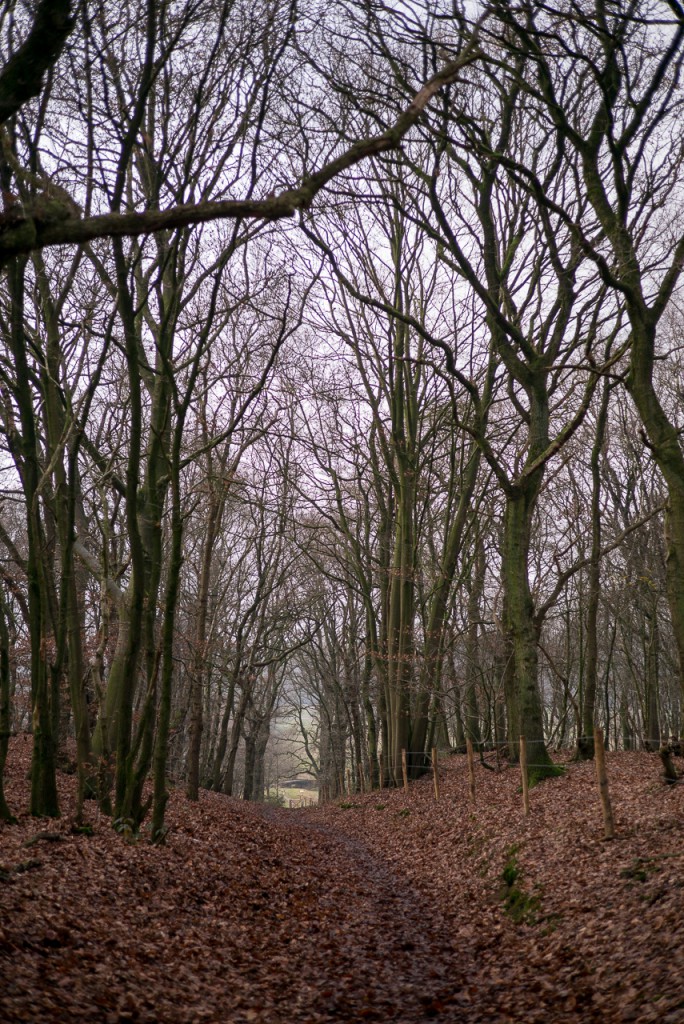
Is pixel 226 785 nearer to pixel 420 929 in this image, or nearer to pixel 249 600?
pixel 249 600

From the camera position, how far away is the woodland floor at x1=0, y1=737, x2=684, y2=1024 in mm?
5258

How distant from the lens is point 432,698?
809 inches

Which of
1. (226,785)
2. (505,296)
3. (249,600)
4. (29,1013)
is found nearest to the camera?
(29,1013)

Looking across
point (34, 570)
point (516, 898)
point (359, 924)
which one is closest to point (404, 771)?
point (516, 898)

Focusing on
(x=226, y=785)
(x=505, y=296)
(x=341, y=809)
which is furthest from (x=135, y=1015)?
(x=226, y=785)

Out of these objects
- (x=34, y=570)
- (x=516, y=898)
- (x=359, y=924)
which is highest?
(x=34, y=570)

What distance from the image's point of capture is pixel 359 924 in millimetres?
8188

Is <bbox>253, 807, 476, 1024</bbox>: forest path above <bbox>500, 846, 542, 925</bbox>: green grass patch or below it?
below

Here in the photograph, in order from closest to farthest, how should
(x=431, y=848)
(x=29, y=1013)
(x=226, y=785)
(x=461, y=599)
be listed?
(x=29, y=1013)
(x=431, y=848)
(x=461, y=599)
(x=226, y=785)

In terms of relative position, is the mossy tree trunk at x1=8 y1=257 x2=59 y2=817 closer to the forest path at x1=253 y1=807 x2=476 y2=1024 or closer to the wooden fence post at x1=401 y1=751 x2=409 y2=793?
the forest path at x1=253 y1=807 x2=476 y2=1024

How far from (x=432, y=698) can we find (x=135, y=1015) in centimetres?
1622

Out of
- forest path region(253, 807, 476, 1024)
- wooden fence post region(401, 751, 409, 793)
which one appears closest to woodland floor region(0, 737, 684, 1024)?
forest path region(253, 807, 476, 1024)

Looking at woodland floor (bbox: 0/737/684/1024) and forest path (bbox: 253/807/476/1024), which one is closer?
woodland floor (bbox: 0/737/684/1024)

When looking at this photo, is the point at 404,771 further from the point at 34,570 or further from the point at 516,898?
the point at 34,570
